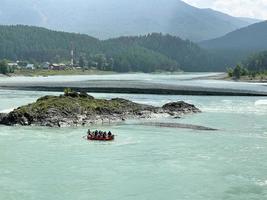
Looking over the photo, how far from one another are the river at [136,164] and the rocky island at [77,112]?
12.2 ft

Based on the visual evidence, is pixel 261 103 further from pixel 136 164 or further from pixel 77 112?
pixel 136 164

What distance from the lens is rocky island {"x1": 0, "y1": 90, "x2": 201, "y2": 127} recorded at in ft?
266

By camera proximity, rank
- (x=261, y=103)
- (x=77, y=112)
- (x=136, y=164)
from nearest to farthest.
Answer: (x=136, y=164) → (x=77, y=112) → (x=261, y=103)

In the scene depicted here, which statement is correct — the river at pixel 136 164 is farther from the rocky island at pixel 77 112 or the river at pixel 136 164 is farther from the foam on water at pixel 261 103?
the foam on water at pixel 261 103

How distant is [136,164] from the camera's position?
177 feet

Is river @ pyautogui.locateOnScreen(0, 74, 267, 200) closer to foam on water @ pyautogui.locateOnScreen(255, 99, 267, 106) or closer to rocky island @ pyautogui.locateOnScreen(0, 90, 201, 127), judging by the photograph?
rocky island @ pyautogui.locateOnScreen(0, 90, 201, 127)

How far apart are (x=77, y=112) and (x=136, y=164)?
34.2 m

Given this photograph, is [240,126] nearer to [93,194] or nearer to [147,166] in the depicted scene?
[147,166]

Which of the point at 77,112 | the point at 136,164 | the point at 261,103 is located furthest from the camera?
the point at 261,103

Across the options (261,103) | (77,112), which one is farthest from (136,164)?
(261,103)

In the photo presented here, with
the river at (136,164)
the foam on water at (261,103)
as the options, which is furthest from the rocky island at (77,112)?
the foam on water at (261,103)

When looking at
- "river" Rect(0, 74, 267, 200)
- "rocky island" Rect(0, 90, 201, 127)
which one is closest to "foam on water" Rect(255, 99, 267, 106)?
"rocky island" Rect(0, 90, 201, 127)

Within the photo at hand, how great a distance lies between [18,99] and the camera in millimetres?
128250

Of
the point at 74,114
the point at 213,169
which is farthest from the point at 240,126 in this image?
the point at 213,169
